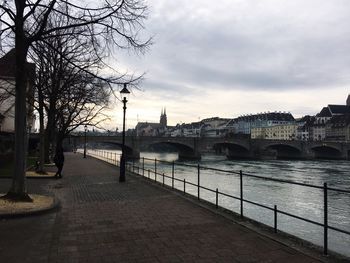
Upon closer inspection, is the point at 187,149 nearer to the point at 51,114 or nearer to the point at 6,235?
the point at 51,114

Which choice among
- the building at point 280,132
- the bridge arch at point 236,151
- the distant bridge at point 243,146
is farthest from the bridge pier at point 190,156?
the building at point 280,132

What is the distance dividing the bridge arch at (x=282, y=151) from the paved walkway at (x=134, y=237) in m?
98.2

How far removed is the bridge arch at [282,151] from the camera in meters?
108

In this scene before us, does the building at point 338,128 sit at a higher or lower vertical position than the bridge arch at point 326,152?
higher

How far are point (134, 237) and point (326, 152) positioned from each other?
11686cm

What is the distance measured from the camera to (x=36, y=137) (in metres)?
68.6

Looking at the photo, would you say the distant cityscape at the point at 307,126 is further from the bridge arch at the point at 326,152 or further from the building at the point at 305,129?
the bridge arch at the point at 326,152

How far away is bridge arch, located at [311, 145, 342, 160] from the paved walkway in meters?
104

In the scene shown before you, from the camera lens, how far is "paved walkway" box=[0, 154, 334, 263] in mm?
6582

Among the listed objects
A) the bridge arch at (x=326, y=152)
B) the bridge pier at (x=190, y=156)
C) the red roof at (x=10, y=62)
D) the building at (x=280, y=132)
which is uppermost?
the building at (x=280, y=132)

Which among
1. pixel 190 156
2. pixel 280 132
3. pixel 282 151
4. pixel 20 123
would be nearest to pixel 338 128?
pixel 280 132

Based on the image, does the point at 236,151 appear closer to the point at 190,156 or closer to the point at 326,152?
the point at 190,156

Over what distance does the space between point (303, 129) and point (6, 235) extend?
18253 cm

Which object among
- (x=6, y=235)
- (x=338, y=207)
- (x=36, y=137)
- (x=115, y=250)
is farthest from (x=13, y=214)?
(x=36, y=137)
